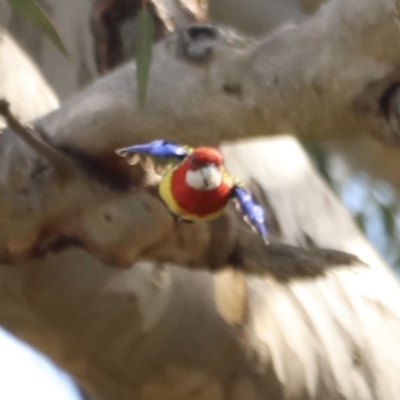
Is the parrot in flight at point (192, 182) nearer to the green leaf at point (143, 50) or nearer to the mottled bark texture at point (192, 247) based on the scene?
the mottled bark texture at point (192, 247)

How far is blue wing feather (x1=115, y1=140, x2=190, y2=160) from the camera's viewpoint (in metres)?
0.39

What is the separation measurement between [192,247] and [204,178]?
0.06 meters

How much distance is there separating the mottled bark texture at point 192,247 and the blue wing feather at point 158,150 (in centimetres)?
1

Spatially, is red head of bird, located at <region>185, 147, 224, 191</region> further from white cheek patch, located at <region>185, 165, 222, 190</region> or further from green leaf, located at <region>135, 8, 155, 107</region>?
green leaf, located at <region>135, 8, 155, 107</region>

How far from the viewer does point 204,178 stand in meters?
0.42

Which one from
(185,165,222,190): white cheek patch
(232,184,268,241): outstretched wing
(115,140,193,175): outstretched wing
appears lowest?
(232,184,268,241): outstretched wing

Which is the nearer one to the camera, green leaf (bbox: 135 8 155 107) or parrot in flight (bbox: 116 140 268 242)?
green leaf (bbox: 135 8 155 107)

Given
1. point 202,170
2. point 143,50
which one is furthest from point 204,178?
point 143,50

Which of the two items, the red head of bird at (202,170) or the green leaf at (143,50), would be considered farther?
the red head of bird at (202,170)

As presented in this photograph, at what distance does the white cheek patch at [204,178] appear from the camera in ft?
1.39

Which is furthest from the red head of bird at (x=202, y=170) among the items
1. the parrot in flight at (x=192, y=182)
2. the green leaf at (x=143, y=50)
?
the green leaf at (x=143, y=50)

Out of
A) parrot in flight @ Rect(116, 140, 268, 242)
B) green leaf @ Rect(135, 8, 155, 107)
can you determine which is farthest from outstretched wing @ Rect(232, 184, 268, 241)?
green leaf @ Rect(135, 8, 155, 107)

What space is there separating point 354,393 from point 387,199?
45cm

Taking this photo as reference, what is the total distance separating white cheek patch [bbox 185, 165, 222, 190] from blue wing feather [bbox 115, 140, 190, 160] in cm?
2
